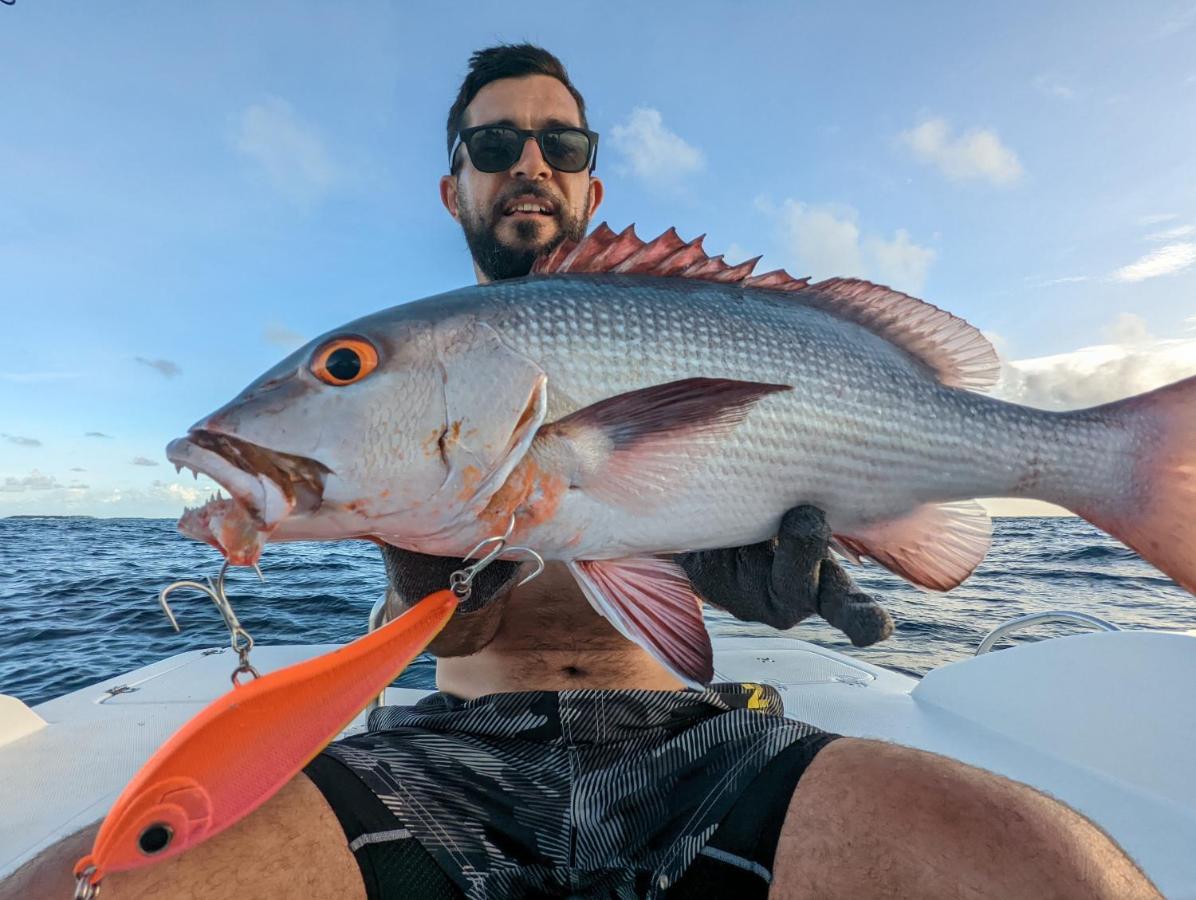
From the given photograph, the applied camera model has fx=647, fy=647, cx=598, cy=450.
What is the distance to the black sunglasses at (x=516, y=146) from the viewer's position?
10.2ft

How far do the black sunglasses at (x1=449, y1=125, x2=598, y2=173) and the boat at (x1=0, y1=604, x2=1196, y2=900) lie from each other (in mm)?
2202

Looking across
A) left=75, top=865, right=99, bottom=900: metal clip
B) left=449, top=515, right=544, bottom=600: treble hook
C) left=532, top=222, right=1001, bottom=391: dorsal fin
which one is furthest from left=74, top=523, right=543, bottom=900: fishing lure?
left=532, top=222, right=1001, bottom=391: dorsal fin

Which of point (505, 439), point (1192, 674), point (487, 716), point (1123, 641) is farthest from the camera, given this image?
point (1123, 641)

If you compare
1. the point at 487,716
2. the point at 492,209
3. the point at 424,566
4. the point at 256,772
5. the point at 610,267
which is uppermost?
the point at 492,209

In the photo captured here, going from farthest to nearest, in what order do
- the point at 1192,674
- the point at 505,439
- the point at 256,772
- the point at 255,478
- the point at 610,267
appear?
1. the point at 1192,674
2. the point at 610,267
3. the point at 505,439
4. the point at 255,478
5. the point at 256,772

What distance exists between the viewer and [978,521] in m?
2.09

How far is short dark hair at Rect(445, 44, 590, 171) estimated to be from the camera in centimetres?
348

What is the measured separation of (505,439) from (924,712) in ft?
10.4

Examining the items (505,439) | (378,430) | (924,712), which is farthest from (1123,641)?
(378,430)

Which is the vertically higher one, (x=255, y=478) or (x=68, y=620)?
(x=255, y=478)

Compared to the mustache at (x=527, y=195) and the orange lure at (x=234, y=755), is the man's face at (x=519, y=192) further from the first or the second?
the orange lure at (x=234, y=755)

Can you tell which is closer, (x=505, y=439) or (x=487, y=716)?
(x=505, y=439)

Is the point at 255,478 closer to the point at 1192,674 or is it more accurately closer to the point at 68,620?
the point at 1192,674

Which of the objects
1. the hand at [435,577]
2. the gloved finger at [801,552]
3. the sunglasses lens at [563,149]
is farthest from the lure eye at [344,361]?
the sunglasses lens at [563,149]
